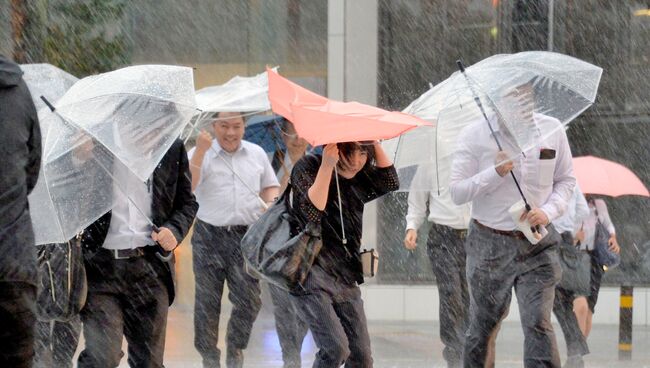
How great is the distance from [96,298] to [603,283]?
339 inches

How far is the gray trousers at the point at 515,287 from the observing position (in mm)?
7418

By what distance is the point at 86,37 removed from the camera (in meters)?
15.1

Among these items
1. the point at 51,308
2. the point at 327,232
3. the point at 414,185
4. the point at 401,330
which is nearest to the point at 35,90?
the point at 51,308

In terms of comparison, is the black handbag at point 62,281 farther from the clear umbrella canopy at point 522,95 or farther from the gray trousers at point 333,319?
the clear umbrella canopy at point 522,95

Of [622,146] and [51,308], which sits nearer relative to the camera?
[51,308]

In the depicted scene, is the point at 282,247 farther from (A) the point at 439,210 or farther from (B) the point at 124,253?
(A) the point at 439,210

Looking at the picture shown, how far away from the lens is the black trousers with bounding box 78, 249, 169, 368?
6.91m

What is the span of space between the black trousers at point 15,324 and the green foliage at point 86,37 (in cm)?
1038

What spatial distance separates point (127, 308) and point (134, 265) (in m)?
0.23

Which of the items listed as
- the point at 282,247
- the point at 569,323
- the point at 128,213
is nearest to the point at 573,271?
the point at 569,323

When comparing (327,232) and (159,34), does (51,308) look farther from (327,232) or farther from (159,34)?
(159,34)

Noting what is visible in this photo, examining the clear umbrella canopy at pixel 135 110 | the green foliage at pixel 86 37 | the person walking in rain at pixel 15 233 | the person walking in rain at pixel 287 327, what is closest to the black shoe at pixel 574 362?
the person walking in rain at pixel 287 327

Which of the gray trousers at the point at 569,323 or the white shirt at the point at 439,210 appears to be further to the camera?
the gray trousers at the point at 569,323

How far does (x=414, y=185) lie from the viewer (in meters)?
8.66
